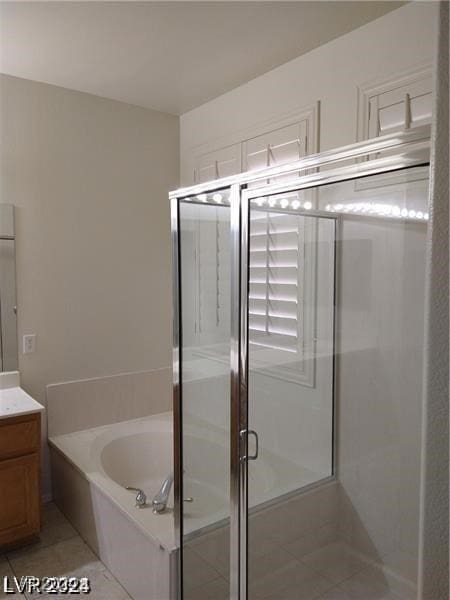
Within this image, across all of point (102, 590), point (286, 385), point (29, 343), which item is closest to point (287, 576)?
point (286, 385)

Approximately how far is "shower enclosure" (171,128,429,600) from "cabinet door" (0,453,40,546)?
0.96 meters

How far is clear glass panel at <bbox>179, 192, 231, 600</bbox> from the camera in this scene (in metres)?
1.85

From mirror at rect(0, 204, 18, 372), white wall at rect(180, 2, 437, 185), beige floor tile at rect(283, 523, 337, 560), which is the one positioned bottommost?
beige floor tile at rect(283, 523, 337, 560)

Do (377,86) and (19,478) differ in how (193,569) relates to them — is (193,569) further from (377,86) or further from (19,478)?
(377,86)

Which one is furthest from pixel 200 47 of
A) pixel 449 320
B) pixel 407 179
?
pixel 449 320

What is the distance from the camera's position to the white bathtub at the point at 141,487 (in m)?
1.87

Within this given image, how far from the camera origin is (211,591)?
189cm

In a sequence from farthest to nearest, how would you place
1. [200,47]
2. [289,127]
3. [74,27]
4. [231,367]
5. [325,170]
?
[289,127]
[200,47]
[74,27]
[231,367]
[325,170]

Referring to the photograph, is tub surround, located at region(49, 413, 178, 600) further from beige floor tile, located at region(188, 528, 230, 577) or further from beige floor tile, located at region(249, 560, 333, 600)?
beige floor tile, located at region(249, 560, 333, 600)

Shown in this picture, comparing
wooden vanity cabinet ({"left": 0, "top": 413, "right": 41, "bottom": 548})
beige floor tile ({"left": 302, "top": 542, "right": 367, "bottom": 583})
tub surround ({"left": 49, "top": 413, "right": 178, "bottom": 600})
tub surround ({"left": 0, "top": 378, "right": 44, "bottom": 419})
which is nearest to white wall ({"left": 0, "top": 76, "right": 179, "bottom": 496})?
tub surround ({"left": 0, "top": 378, "right": 44, "bottom": 419})

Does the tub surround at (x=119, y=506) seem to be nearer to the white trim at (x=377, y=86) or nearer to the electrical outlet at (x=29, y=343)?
the electrical outlet at (x=29, y=343)

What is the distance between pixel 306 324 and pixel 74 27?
178 centimetres

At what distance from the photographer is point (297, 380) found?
6.18ft

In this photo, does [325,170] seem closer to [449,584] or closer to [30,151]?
[449,584]
